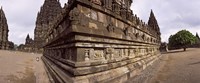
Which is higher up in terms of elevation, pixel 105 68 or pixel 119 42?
pixel 119 42

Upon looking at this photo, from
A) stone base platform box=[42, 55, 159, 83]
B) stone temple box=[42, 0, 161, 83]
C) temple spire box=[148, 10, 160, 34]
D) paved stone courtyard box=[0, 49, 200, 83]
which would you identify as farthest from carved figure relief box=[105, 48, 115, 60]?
temple spire box=[148, 10, 160, 34]

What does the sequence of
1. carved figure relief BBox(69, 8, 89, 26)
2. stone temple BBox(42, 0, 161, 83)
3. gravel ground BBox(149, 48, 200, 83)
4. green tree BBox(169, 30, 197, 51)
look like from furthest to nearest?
green tree BBox(169, 30, 197, 51) < gravel ground BBox(149, 48, 200, 83) < stone temple BBox(42, 0, 161, 83) < carved figure relief BBox(69, 8, 89, 26)

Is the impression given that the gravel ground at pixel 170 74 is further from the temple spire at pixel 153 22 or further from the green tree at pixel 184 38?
the green tree at pixel 184 38

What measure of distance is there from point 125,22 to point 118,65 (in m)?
2.48

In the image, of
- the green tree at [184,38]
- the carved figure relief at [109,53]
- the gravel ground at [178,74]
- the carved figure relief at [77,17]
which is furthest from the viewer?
the green tree at [184,38]

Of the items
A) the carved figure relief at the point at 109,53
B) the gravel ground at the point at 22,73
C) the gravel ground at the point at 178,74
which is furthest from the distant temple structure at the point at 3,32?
the carved figure relief at the point at 109,53

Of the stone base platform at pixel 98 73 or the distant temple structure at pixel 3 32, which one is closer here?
the stone base platform at pixel 98 73

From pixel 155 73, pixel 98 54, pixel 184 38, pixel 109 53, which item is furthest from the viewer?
pixel 184 38

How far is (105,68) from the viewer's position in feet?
18.4

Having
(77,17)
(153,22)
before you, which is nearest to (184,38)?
(153,22)

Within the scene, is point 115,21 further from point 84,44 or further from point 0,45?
point 0,45

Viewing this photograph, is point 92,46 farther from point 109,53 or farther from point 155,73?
point 155,73

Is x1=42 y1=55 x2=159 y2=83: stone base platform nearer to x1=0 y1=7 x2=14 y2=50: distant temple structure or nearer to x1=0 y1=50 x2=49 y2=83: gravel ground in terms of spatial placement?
x1=0 y1=50 x2=49 y2=83: gravel ground

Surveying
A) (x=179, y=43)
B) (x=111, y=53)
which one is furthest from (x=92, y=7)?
(x=179, y=43)
